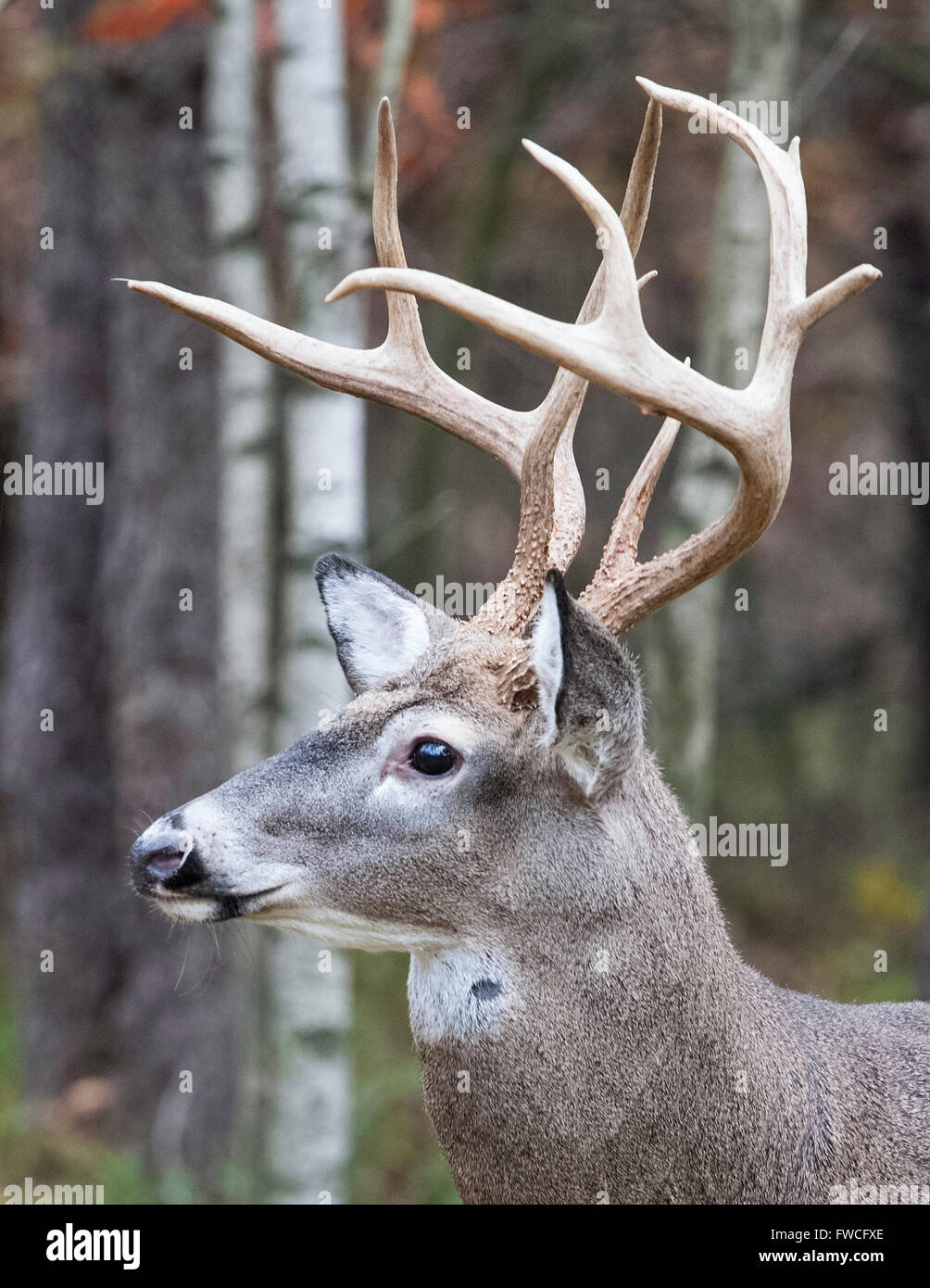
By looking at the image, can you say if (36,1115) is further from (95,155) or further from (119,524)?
(95,155)

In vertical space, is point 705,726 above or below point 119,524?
below

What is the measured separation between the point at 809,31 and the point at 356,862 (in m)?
7.66

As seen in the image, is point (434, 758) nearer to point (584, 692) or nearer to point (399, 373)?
point (584, 692)

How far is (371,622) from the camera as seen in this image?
158 inches

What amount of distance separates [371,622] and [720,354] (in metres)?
2.90

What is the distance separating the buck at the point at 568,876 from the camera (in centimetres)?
326

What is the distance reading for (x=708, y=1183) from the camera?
331cm

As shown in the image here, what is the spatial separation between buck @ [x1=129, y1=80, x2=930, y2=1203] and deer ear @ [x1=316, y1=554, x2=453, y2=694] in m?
0.34

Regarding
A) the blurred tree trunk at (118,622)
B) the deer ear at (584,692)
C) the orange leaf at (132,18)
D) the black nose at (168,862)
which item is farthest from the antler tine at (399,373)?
the orange leaf at (132,18)


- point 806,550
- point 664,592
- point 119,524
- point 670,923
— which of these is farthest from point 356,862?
point 806,550

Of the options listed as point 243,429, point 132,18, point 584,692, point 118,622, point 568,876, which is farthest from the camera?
point 118,622

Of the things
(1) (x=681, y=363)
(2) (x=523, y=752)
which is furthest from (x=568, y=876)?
(1) (x=681, y=363)

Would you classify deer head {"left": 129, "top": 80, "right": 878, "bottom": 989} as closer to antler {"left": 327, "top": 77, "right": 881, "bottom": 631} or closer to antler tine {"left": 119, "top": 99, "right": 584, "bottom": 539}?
antler {"left": 327, "top": 77, "right": 881, "bottom": 631}

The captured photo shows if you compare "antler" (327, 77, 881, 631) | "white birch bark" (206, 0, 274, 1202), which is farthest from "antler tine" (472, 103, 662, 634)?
"white birch bark" (206, 0, 274, 1202)
